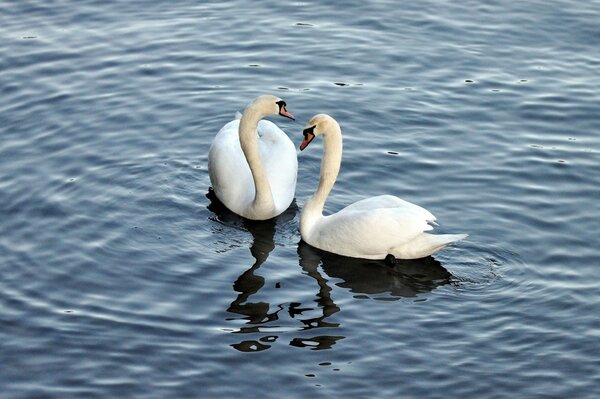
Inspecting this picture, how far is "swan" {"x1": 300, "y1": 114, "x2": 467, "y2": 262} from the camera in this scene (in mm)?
14508

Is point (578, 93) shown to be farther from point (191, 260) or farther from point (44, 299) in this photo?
point (44, 299)

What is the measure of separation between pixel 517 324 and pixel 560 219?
256 centimetres

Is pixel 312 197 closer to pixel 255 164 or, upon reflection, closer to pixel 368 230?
pixel 255 164

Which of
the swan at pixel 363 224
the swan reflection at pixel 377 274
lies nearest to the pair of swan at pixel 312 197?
the swan at pixel 363 224

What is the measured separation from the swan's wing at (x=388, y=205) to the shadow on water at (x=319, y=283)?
593 mm

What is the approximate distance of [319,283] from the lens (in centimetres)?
1438

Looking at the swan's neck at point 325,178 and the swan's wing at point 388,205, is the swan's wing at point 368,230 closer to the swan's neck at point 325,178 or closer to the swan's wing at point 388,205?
the swan's wing at point 388,205

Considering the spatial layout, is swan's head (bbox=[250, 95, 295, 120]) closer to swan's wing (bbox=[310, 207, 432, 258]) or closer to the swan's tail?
swan's wing (bbox=[310, 207, 432, 258])

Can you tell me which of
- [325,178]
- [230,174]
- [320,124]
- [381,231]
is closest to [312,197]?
[325,178]

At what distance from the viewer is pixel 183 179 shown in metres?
16.8

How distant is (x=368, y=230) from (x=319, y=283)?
2.73ft

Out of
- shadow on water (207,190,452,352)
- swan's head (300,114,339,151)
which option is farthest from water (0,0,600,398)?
swan's head (300,114,339,151)

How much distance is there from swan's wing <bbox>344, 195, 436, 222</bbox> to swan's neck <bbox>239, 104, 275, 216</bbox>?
3.67 feet

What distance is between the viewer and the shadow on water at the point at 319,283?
525 inches
